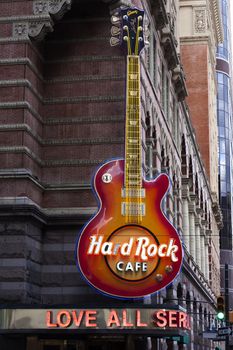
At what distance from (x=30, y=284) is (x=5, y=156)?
472 cm

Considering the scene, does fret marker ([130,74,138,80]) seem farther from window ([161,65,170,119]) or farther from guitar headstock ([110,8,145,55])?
window ([161,65,170,119])

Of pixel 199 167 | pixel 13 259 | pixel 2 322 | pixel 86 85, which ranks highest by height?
pixel 199 167

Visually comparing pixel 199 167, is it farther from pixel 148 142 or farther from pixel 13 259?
pixel 13 259

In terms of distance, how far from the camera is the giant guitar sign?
2525cm

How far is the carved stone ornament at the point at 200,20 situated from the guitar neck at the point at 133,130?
53.4 meters

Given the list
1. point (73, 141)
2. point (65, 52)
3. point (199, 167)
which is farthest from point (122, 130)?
point (199, 167)

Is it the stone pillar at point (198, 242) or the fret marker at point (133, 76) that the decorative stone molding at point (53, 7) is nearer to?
the fret marker at point (133, 76)

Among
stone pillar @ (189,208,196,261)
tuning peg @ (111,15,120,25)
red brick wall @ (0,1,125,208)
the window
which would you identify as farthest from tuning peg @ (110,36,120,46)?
stone pillar @ (189,208,196,261)

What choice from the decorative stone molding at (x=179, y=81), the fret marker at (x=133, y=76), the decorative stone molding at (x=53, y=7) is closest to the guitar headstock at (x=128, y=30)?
the fret marker at (x=133, y=76)

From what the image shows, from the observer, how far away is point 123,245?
25594mm

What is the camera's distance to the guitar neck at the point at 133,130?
85.1 feet

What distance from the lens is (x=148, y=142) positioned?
33.6 metres

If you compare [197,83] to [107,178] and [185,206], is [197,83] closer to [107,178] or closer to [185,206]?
[185,206]

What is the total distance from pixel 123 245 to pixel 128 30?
8213 millimetres
